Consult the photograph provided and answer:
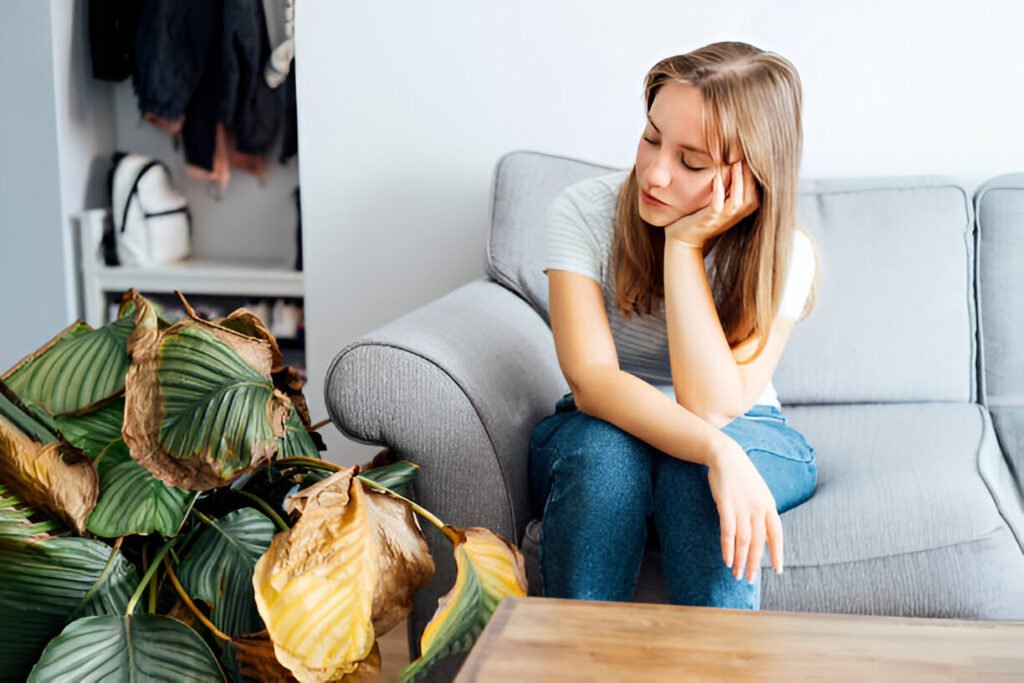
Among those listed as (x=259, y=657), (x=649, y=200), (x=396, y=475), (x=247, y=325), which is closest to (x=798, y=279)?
(x=649, y=200)

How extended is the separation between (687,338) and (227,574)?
1.96 ft

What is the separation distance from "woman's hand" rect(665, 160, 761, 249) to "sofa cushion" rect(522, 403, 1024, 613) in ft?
1.18

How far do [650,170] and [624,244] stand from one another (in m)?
0.15

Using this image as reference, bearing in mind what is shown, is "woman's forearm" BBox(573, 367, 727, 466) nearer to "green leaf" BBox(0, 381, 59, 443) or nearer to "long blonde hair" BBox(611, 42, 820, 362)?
"long blonde hair" BBox(611, 42, 820, 362)

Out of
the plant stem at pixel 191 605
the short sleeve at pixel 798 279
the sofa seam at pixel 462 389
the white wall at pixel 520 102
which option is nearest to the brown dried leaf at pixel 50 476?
the plant stem at pixel 191 605

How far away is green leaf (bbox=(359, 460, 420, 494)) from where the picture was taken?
47.4 inches

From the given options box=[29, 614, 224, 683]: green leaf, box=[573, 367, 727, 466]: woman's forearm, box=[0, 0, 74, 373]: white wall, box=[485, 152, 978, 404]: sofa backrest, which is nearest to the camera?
box=[29, 614, 224, 683]: green leaf

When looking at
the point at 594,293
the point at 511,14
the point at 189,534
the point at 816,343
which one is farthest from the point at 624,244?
the point at 511,14

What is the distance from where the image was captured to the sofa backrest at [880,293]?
5.55 ft

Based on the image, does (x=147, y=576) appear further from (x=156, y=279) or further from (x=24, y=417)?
(x=156, y=279)

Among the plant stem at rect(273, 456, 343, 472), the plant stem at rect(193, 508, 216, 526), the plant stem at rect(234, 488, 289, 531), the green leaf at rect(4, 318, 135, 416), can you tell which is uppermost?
the green leaf at rect(4, 318, 135, 416)

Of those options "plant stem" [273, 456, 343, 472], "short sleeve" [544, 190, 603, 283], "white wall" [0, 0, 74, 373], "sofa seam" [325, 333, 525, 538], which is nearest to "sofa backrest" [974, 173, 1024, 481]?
"short sleeve" [544, 190, 603, 283]

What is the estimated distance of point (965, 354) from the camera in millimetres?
1706

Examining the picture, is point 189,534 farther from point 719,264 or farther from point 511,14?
point 511,14
